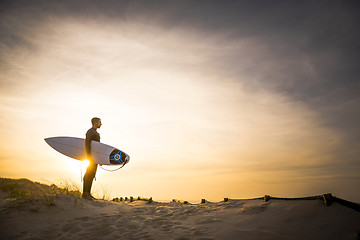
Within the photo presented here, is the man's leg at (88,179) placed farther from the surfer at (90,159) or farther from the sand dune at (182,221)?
the sand dune at (182,221)

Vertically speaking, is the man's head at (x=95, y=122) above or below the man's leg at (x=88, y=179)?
above

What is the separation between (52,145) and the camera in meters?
8.73

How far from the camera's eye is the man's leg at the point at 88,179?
19.9 ft

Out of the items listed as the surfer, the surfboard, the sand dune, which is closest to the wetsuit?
the surfer

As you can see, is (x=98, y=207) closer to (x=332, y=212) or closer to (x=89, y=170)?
(x=89, y=170)

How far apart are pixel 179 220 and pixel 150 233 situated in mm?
934

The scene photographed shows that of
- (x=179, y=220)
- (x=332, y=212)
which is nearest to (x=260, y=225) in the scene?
(x=332, y=212)

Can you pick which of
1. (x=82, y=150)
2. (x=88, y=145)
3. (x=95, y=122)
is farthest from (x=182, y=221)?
(x=82, y=150)

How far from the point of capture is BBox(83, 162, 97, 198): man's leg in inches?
239

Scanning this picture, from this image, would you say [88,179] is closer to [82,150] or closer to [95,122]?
[95,122]

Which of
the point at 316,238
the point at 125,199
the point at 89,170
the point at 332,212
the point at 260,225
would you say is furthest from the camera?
the point at 125,199

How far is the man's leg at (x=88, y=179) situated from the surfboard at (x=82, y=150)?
1.42 ft

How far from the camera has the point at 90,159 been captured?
635 cm

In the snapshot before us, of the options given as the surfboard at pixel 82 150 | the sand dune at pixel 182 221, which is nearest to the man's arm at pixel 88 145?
the surfboard at pixel 82 150
